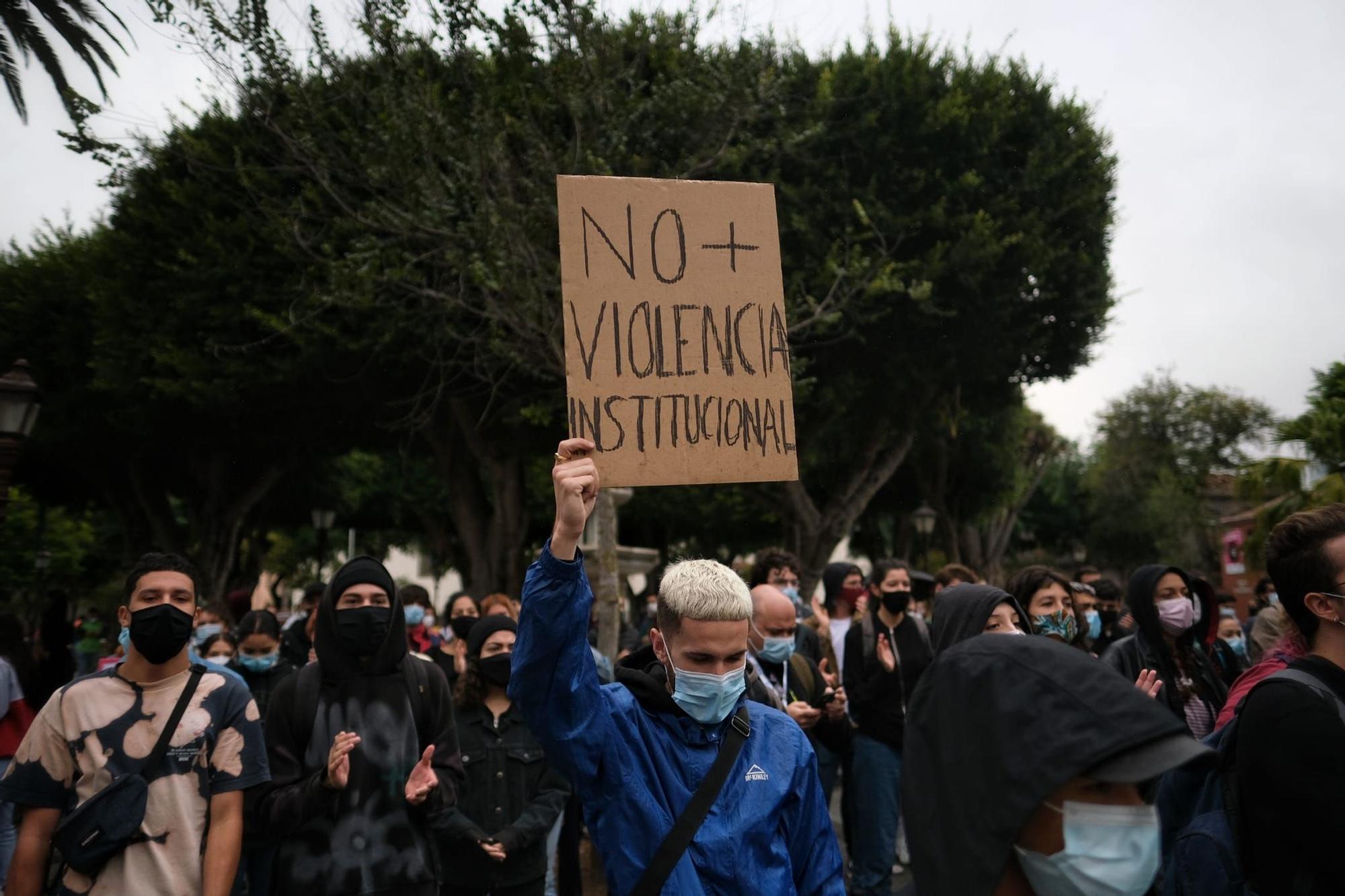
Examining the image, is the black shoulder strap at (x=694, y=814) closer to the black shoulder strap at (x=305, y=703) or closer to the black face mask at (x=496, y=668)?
the black shoulder strap at (x=305, y=703)

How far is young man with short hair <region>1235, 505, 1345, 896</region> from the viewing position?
A: 222cm

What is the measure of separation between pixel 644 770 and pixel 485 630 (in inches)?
115

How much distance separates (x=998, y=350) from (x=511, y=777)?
15.4m

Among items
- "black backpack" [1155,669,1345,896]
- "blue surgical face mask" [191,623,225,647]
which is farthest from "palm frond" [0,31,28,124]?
"black backpack" [1155,669,1345,896]

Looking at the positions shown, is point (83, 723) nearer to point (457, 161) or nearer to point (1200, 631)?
point (1200, 631)

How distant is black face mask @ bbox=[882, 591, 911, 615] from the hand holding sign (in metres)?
4.22

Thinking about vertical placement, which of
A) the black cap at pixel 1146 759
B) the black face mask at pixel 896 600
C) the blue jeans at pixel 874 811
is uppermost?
the black face mask at pixel 896 600

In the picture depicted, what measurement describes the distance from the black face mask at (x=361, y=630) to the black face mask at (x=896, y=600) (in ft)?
11.0

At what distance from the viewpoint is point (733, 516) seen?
3434 centimetres

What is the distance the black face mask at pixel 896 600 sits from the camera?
649 cm

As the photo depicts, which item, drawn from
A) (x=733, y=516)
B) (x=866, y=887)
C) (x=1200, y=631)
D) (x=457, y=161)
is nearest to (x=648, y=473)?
(x=1200, y=631)

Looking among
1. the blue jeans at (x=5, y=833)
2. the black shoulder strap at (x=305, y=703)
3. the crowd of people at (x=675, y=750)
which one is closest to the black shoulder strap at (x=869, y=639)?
the crowd of people at (x=675, y=750)

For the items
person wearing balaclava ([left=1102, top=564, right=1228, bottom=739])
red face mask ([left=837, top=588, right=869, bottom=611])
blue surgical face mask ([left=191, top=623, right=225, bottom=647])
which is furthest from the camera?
red face mask ([left=837, top=588, right=869, bottom=611])

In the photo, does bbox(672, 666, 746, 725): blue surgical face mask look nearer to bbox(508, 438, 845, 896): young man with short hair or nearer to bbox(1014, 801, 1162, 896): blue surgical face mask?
bbox(508, 438, 845, 896): young man with short hair
